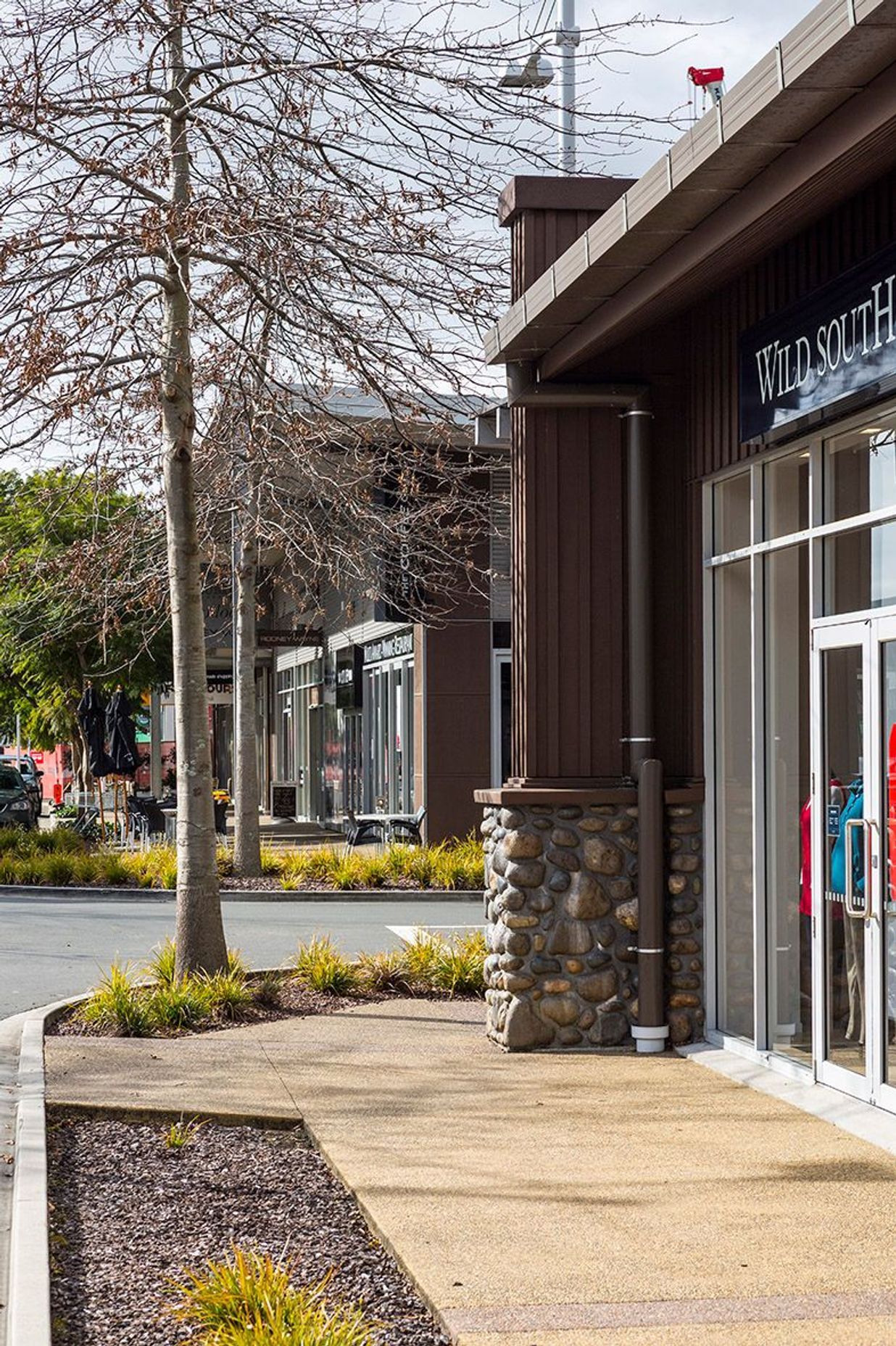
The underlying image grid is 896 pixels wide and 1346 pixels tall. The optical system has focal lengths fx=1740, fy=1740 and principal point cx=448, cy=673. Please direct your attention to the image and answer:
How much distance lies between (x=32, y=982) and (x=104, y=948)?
7.50 feet

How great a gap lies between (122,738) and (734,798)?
62.3ft

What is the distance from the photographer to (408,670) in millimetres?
26500

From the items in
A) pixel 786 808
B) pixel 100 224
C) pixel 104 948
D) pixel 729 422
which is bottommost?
pixel 104 948

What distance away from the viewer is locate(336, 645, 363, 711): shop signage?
30766 millimetres

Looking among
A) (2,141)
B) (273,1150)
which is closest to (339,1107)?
(273,1150)

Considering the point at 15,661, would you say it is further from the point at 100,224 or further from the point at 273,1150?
the point at 273,1150

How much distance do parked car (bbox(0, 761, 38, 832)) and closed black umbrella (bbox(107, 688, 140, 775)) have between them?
3.76m

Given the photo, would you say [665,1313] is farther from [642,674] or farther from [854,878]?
[642,674]

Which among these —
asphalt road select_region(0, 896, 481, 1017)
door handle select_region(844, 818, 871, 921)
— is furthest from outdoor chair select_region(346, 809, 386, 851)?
door handle select_region(844, 818, 871, 921)

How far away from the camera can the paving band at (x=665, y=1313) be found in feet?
17.0

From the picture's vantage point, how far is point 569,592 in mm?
10758

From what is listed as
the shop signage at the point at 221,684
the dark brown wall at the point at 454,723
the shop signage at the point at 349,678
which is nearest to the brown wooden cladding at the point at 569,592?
the dark brown wall at the point at 454,723

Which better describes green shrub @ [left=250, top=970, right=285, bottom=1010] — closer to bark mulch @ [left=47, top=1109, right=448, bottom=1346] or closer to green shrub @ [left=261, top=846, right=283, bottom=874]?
bark mulch @ [left=47, top=1109, right=448, bottom=1346]

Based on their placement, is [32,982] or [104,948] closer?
[32,982]
